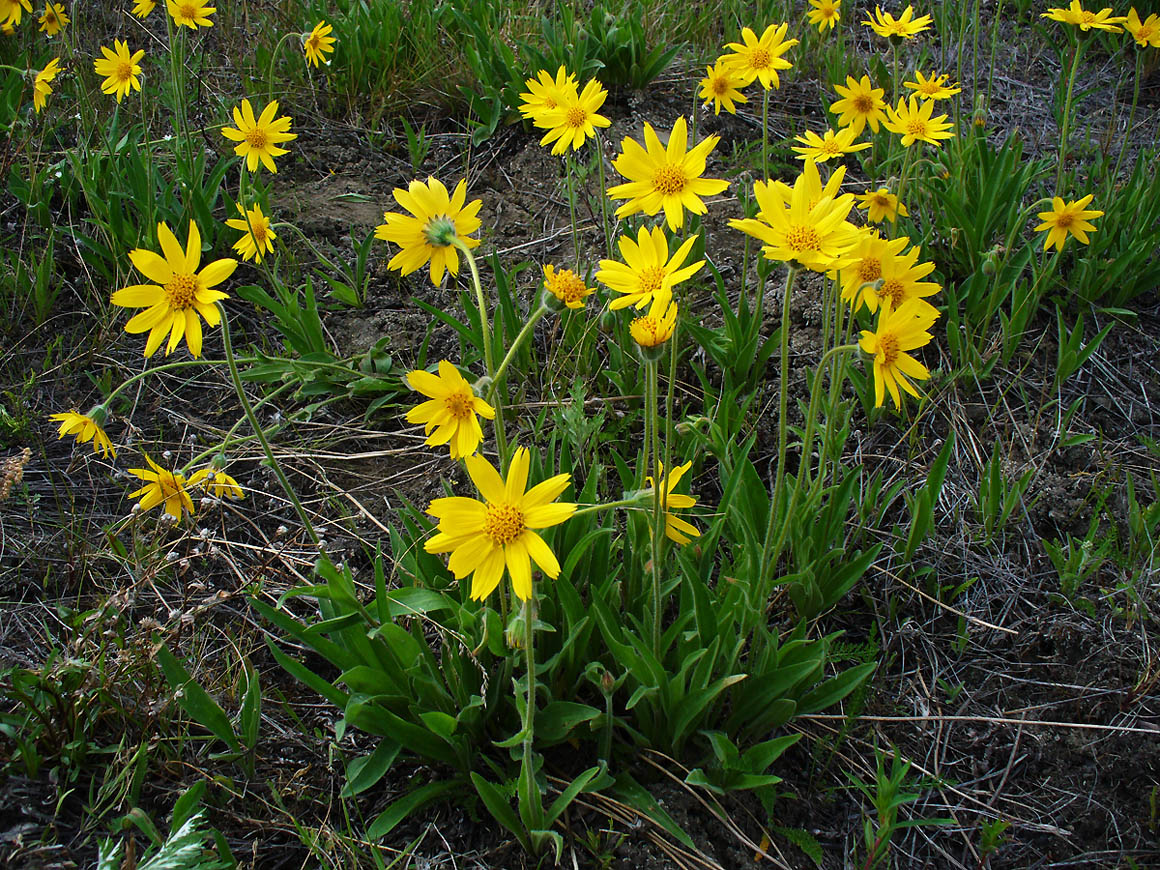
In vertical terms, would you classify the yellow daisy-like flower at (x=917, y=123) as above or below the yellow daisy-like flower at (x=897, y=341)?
above

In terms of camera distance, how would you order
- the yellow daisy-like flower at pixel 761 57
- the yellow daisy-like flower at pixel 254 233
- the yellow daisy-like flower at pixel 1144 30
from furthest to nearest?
the yellow daisy-like flower at pixel 1144 30 < the yellow daisy-like flower at pixel 761 57 < the yellow daisy-like flower at pixel 254 233

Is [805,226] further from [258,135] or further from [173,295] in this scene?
[258,135]

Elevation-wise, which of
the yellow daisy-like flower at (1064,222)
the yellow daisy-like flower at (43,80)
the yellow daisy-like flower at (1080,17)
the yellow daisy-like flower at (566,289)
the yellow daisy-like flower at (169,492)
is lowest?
the yellow daisy-like flower at (169,492)

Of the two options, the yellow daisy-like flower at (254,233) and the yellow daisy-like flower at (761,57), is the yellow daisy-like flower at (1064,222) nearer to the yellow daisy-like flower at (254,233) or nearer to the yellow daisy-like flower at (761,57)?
Result: the yellow daisy-like flower at (761,57)

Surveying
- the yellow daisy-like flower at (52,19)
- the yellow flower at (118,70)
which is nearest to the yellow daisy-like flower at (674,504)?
the yellow flower at (118,70)

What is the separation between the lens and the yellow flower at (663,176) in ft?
6.36

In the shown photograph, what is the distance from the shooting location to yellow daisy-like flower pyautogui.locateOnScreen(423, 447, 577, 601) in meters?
1.46

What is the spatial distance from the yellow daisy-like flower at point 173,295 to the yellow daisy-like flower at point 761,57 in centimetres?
212

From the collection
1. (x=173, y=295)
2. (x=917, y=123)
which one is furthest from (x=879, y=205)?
(x=173, y=295)

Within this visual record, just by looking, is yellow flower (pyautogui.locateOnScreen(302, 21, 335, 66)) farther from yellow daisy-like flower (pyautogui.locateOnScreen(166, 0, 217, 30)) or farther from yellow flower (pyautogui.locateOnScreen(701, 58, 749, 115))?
yellow flower (pyautogui.locateOnScreen(701, 58, 749, 115))

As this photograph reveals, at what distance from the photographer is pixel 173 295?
1.96 meters

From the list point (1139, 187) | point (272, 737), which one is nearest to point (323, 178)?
point (272, 737)

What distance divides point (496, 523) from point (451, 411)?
10.6 inches

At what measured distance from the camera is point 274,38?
4.66 metres
